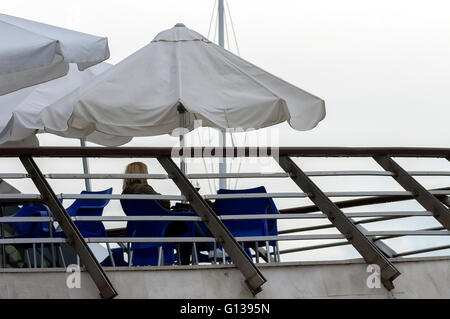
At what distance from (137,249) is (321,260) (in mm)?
1541

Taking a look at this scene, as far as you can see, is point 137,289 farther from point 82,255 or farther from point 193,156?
point 193,156

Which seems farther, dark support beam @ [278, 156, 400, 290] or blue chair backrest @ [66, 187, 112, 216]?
blue chair backrest @ [66, 187, 112, 216]

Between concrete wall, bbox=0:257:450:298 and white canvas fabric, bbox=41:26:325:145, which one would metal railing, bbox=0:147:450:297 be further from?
white canvas fabric, bbox=41:26:325:145

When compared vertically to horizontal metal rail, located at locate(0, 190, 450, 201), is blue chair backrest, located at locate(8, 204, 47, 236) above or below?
above

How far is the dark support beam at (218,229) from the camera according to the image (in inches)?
305

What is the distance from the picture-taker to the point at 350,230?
8367mm

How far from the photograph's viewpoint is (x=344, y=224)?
8.42m

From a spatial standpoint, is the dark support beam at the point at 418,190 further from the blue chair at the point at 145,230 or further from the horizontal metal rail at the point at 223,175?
the blue chair at the point at 145,230

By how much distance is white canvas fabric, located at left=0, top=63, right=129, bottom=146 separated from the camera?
10.8m

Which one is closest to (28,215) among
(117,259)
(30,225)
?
(30,225)

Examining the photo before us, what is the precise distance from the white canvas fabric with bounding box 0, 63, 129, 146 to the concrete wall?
11.6ft

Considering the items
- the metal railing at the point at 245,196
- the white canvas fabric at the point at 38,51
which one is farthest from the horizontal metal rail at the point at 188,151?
the white canvas fabric at the point at 38,51

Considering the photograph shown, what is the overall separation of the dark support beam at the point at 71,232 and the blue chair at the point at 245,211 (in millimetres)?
1337

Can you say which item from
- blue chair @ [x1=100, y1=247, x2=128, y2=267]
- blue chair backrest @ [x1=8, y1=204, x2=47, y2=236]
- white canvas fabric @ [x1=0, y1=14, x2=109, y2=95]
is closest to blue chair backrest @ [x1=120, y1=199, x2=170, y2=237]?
blue chair backrest @ [x1=8, y1=204, x2=47, y2=236]
